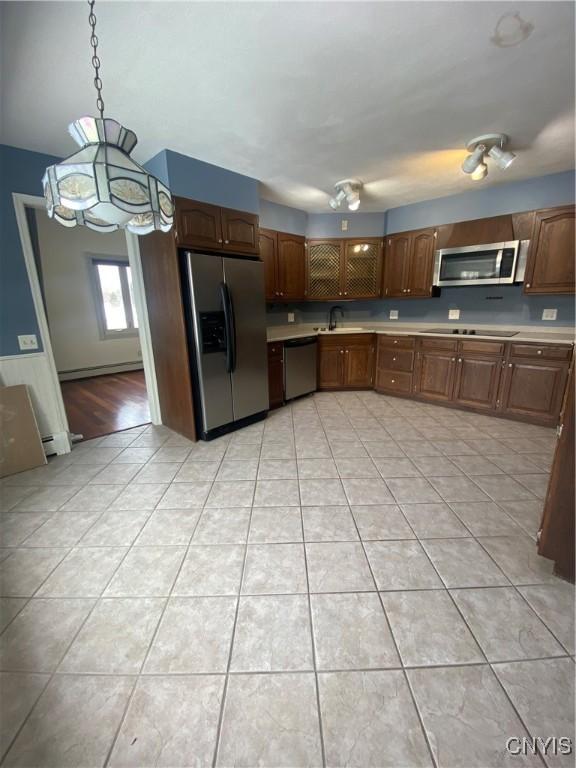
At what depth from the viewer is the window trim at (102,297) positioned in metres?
5.43

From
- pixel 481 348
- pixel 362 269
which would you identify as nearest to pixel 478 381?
pixel 481 348

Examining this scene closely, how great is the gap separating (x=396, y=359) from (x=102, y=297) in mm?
5261

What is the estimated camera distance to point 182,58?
5.25ft

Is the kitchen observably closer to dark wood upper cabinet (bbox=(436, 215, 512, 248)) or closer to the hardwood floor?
dark wood upper cabinet (bbox=(436, 215, 512, 248))

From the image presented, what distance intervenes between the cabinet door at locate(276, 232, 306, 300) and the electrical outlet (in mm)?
2596

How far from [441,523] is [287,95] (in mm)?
2768

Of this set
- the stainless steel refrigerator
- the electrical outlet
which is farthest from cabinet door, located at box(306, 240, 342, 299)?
the electrical outlet

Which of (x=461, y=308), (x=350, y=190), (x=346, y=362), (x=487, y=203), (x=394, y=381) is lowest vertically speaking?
(x=394, y=381)

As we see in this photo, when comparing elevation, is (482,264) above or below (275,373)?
above

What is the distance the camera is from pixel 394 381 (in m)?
4.26

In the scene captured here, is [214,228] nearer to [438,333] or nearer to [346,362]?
[346,362]

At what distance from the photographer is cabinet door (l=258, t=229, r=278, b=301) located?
372 centimetres

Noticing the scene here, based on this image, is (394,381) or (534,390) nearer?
(534,390)

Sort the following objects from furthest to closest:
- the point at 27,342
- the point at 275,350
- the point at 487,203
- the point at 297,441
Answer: the point at 275,350 < the point at 487,203 < the point at 297,441 < the point at 27,342
